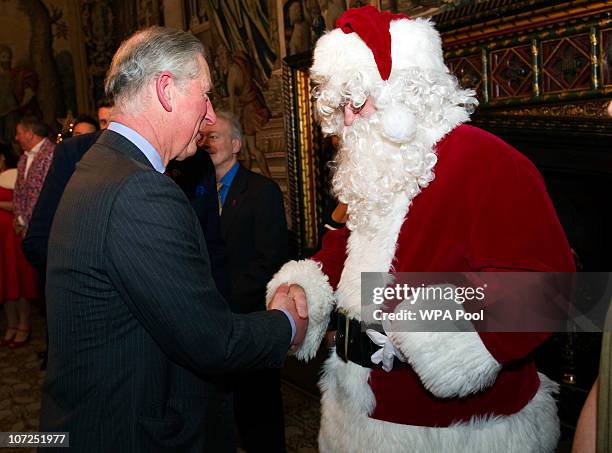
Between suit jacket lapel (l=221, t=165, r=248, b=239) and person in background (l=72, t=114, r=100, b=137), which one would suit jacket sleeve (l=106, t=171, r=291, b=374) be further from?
person in background (l=72, t=114, r=100, b=137)

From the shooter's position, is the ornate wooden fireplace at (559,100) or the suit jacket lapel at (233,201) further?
the suit jacket lapel at (233,201)

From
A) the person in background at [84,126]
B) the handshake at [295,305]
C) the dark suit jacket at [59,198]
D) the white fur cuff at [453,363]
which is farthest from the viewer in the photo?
the person in background at [84,126]

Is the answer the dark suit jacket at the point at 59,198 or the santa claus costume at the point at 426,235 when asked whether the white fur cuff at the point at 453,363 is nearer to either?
the santa claus costume at the point at 426,235

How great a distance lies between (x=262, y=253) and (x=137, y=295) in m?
1.78

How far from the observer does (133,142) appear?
157cm

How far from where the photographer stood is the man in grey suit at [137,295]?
4.56 ft

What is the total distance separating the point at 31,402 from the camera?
178 inches

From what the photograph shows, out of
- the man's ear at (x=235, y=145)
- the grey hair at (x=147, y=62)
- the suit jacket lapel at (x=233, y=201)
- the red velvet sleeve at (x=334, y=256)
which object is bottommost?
the red velvet sleeve at (x=334, y=256)

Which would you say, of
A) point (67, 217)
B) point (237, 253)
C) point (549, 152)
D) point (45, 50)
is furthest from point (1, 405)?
point (45, 50)

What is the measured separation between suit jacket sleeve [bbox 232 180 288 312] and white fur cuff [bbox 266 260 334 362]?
3.45 ft

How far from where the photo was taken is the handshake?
1.86m

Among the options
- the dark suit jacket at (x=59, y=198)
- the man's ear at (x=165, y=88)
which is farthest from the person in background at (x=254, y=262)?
the man's ear at (x=165, y=88)

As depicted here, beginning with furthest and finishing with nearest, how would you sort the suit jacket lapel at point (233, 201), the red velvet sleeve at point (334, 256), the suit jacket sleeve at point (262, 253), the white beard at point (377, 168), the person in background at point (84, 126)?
the person in background at point (84, 126)
the suit jacket lapel at point (233, 201)
the suit jacket sleeve at point (262, 253)
the red velvet sleeve at point (334, 256)
the white beard at point (377, 168)

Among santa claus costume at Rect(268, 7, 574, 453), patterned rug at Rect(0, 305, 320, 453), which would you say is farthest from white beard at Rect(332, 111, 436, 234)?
patterned rug at Rect(0, 305, 320, 453)
